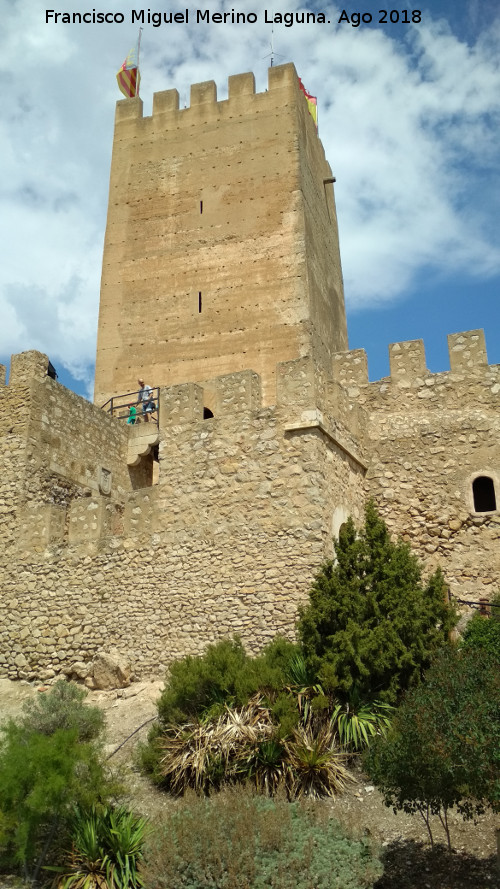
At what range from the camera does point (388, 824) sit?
7750mm

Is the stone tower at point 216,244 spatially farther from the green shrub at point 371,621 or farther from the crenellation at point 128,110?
the green shrub at point 371,621

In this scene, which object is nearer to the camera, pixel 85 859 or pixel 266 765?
pixel 85 859

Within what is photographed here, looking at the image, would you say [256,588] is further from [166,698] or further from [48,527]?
[48,527]

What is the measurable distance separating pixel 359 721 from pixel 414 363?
21.9 ft

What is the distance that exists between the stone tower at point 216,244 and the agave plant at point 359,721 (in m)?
9.27

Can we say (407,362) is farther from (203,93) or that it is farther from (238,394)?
(203,93)

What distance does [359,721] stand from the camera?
27.9 ft

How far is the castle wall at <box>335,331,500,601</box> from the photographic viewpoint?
476 inches

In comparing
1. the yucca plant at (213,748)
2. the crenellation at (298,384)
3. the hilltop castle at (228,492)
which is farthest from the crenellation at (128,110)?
Result: the yucca plant at (213,748)

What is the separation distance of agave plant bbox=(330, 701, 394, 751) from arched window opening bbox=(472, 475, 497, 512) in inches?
186

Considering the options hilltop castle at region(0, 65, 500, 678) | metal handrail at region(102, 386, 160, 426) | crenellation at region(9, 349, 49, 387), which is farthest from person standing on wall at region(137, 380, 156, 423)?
crenellation at region(9, 349, 49, 387)

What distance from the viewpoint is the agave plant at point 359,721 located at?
841 centimetres

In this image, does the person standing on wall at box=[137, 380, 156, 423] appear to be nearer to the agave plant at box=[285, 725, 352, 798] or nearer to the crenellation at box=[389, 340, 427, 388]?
the crenellation at box=[389, 340, 427, 388]

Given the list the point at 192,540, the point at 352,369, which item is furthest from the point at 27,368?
the point at 352,369
